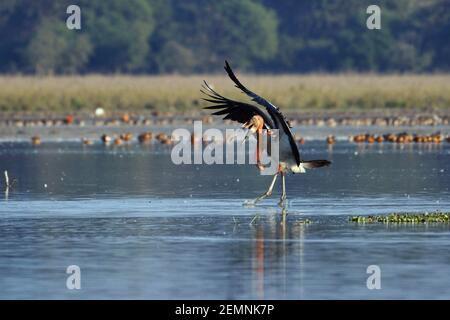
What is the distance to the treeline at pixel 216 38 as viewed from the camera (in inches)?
2911

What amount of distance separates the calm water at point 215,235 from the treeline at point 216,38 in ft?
165

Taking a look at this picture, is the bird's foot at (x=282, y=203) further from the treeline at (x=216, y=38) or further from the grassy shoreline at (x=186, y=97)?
the treeline at (x=216, y=38)

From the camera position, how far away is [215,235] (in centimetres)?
1445

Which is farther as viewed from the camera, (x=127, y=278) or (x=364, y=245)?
(x=364, y=245)

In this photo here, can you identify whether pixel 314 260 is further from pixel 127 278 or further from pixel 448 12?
pixel 448 12

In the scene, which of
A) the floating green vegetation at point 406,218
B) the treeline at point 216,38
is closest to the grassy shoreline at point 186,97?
the treeline at point 216,38

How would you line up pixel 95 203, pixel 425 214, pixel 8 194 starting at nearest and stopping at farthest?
pixel 425 214 < pixel 95 203 < pixel 8 194

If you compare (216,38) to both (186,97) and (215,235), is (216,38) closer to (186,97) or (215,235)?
(186,97)

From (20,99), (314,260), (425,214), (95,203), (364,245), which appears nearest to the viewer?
(314,260)

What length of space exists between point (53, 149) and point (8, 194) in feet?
35.5

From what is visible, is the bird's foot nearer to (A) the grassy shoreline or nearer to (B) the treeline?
(A) the grassy shoreline

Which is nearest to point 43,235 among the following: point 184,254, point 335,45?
point 184,254

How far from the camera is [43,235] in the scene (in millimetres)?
14492

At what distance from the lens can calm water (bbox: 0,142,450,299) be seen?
11.4m
